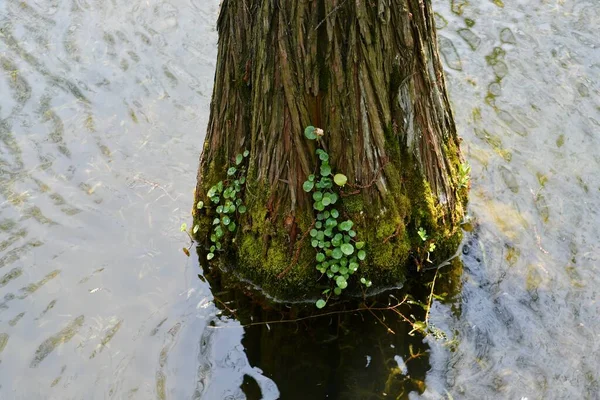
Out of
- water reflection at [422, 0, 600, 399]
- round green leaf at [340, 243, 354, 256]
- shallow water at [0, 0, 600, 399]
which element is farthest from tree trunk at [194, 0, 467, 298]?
water reflection at [422, 0, 600, 399]

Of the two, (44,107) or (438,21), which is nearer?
(44,107)

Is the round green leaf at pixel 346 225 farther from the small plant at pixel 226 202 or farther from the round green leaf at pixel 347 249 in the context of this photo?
the small plant at pixel 226 202

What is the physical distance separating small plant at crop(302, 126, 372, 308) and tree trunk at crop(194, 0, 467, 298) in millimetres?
57

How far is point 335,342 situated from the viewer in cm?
398

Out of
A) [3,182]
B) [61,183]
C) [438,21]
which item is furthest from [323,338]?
[438,21]

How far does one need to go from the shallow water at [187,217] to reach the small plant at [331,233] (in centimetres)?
42

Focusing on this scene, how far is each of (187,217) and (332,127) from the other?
165 cm

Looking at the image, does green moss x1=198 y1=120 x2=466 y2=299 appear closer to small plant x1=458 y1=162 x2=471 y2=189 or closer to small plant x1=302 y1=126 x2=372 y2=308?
small plant x1=302 y1=126 x2=372 y2=308

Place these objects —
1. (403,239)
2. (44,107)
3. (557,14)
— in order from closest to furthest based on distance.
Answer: (403,239) < (44,107) < (557,14)

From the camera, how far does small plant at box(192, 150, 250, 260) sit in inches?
158

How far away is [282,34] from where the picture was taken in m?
3.51

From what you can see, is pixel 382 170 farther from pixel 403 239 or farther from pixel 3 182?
pixel 3 182

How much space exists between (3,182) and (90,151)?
72 cm

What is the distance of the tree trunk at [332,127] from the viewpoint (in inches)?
139
